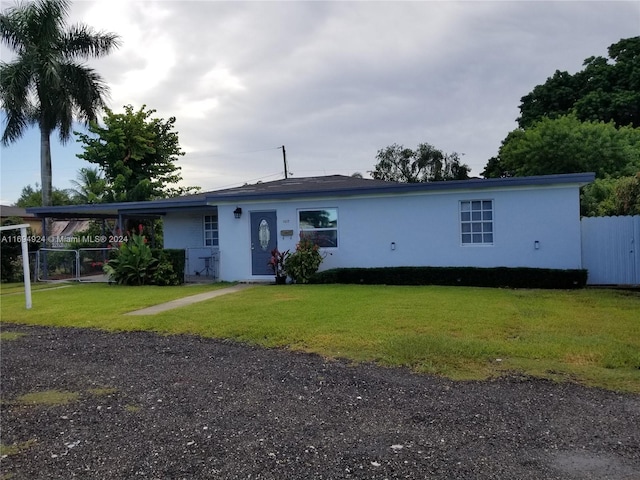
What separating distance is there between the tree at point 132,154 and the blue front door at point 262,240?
13.9 metres

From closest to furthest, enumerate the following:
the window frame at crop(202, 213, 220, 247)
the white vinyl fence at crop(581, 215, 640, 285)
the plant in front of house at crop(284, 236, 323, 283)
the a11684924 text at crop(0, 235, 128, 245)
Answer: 1. the white vinyl fence at crop(581, 215, 640, 285)
2. the plant in front of house at crop(284, 236, 323, 283)
3. the a11684924 text at crop(0, 235, 128, 245)
4. the window frame at crop(202, 213, 220, 247)

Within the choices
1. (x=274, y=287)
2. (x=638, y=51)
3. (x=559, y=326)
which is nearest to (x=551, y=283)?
(x=559, y=326)

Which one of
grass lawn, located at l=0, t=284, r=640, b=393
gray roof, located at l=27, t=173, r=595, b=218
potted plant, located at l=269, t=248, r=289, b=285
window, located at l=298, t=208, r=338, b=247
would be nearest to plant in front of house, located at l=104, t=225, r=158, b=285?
grass lawn, located at l=0, t=284, r=640, b=393

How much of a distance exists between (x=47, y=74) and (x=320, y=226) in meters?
14.2

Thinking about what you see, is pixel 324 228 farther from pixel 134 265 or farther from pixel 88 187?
pixel 88 187

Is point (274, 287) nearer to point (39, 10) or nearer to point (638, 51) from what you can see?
point (39, 10)

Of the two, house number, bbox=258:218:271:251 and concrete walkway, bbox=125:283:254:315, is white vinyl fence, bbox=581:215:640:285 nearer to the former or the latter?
house number, bbox=258:218:271:251

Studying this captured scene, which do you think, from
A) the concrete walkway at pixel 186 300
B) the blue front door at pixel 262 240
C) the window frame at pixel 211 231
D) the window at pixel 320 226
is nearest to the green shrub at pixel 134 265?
the concrete walkway at pixel 186 300

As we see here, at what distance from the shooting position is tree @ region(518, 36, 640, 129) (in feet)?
92.6

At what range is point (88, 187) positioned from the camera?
2980 centimetres

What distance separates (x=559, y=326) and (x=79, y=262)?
15.5 meters

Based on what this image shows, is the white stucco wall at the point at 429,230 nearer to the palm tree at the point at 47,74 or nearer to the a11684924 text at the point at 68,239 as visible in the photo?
the a11684924 text at the point at 68,239

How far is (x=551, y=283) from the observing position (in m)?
12.0

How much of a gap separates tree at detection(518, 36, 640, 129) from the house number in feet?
70.9
